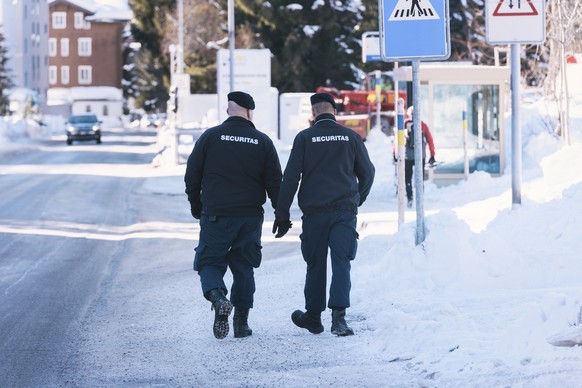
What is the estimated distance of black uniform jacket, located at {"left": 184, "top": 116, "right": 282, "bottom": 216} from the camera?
905 centimetres

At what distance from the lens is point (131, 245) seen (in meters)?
16.5

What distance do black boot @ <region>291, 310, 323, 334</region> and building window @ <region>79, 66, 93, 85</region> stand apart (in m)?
122

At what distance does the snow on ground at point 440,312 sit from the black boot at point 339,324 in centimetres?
9

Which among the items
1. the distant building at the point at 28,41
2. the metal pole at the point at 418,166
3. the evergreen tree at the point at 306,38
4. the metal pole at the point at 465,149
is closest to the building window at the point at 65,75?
the distant building at the point at 28,41

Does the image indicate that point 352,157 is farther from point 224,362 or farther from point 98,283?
point 98,283

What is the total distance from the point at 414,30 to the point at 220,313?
11.7 feet

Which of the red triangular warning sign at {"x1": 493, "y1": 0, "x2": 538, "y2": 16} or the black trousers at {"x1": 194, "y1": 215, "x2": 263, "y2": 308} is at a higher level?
the red triangular warning sign at {"x1": 493, "y1": 0, "x2": 538, "y2": 16}

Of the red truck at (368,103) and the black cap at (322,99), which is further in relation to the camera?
the red truck at (368,103)

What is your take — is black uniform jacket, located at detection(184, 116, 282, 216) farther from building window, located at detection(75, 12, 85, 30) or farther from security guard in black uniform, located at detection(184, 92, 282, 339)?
building window, located at detection(75, 12, 85, 30)

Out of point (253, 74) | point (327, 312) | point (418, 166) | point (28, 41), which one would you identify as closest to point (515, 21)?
point (418, 166)

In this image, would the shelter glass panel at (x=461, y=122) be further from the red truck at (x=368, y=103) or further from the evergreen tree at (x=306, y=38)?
the evergreen tree at (x=306, y=38)

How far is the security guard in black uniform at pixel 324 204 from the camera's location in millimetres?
9023

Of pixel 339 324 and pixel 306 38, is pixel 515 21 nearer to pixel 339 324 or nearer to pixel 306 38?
pixel 339 324

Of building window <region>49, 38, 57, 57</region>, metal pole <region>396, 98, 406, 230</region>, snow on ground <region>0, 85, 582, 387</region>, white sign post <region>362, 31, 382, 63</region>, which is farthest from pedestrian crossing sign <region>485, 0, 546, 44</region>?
building window <region>49, 38, 57, 57</region>
